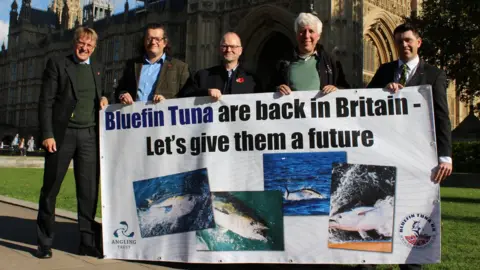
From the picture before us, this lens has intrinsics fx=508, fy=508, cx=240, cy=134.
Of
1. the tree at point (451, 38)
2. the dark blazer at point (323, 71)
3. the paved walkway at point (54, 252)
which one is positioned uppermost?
the tree at point (451, 38)

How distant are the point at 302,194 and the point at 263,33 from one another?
85.5 ft

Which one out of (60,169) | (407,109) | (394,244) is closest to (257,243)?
(394,244)

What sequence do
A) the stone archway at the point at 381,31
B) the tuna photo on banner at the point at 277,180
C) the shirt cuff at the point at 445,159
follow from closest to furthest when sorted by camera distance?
the shirt cuff at the point at 445,159, the tuna photo on banner at the point at 277,180, the stone archway at the point at 381,31

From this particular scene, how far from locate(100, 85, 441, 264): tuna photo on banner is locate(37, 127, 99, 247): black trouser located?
1.01 ft

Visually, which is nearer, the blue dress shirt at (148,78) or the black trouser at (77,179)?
the black trouser at (77,179)

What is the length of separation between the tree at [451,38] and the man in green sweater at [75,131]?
702 inches

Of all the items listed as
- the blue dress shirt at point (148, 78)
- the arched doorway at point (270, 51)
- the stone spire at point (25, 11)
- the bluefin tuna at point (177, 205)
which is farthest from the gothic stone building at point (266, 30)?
the stone spire at point (25, 11)

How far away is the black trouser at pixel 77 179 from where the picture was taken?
4375 millimetres

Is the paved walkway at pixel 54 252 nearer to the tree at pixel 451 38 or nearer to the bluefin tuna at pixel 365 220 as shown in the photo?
the bluefin tuna at pixel 365 220

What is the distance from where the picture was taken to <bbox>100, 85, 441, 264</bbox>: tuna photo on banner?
364cm

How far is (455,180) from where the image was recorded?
15.5 m

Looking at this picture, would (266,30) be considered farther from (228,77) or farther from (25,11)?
(25,11)

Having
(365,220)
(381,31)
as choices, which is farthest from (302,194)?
(381,31)

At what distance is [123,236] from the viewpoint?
422 cm
